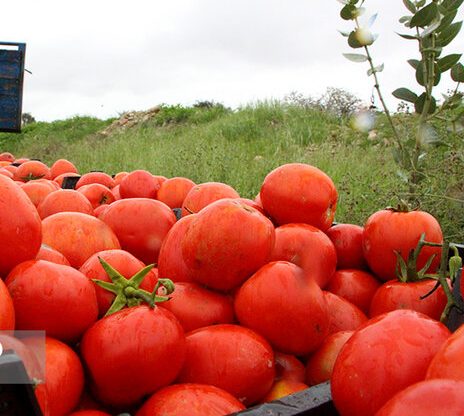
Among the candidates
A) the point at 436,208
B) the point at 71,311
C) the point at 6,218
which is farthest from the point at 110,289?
the point at 436,208

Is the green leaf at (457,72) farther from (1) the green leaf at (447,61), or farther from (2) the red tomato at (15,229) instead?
(2) the red tomato at (15,229)

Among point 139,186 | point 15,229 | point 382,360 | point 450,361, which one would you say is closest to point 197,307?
point 15,229

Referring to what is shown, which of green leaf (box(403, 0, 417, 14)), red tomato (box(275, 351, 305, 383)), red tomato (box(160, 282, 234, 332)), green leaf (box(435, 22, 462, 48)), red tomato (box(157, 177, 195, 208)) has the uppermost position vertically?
green leaf (box(403, 0, 417, 14))

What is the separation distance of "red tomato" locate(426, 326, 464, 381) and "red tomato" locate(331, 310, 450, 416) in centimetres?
7

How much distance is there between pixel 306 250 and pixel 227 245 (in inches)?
9.4

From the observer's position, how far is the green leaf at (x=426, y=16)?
2.01 m

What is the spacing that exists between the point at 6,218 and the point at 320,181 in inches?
32.8

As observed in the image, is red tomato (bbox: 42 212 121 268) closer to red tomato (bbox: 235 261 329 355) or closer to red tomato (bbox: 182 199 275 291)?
red tomato (bbox: 182 199 275 291)

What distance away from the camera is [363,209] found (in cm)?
369

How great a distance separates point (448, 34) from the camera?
215 centimetres

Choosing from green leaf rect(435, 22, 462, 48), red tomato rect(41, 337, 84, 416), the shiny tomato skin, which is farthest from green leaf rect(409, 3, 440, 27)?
red tomato rect(41, 337, 84, 416)

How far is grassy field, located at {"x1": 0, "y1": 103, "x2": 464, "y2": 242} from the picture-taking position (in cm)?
297

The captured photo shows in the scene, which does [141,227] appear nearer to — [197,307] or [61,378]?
[197,307]

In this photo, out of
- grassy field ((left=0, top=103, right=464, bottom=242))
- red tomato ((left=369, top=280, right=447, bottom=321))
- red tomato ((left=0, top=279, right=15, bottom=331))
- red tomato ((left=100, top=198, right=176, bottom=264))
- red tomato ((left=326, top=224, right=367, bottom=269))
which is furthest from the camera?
grassy field ((left=0, top=103, right=464, bottom=242))
